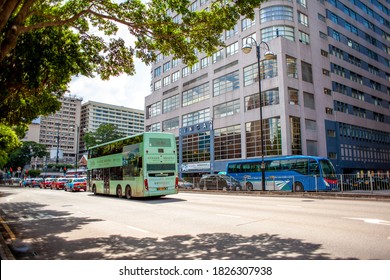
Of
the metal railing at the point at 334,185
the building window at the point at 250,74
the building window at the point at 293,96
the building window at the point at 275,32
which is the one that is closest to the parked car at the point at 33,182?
the metal railing at the point at 334,185

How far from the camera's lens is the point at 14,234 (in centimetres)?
850

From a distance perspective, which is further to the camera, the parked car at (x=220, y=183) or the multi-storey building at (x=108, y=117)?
the multi-storey building at (x=108, y=117)

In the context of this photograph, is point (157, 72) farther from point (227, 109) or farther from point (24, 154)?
→ point (24, 154)

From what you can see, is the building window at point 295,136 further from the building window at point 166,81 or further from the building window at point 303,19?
the building window at point 166,81

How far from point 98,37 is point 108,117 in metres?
155

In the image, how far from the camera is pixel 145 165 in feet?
57.5

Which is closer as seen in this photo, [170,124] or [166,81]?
[170,124]

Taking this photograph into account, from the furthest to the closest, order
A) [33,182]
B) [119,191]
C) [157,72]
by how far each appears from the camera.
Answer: [157,72] → [33,182] → [119,191]

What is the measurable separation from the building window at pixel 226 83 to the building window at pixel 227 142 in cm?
569

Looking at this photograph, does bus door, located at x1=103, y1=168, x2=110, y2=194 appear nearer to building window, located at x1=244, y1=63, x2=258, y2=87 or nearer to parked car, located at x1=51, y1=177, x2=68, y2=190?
parked car, located at x1=51, y1=177, x2=68, y2=190

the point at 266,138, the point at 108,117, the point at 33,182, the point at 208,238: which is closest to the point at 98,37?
the point at 208,238

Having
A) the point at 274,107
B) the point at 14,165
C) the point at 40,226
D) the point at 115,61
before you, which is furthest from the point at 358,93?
the point at 14,165

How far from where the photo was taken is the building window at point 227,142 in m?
41.7

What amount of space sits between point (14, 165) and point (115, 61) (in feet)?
256
